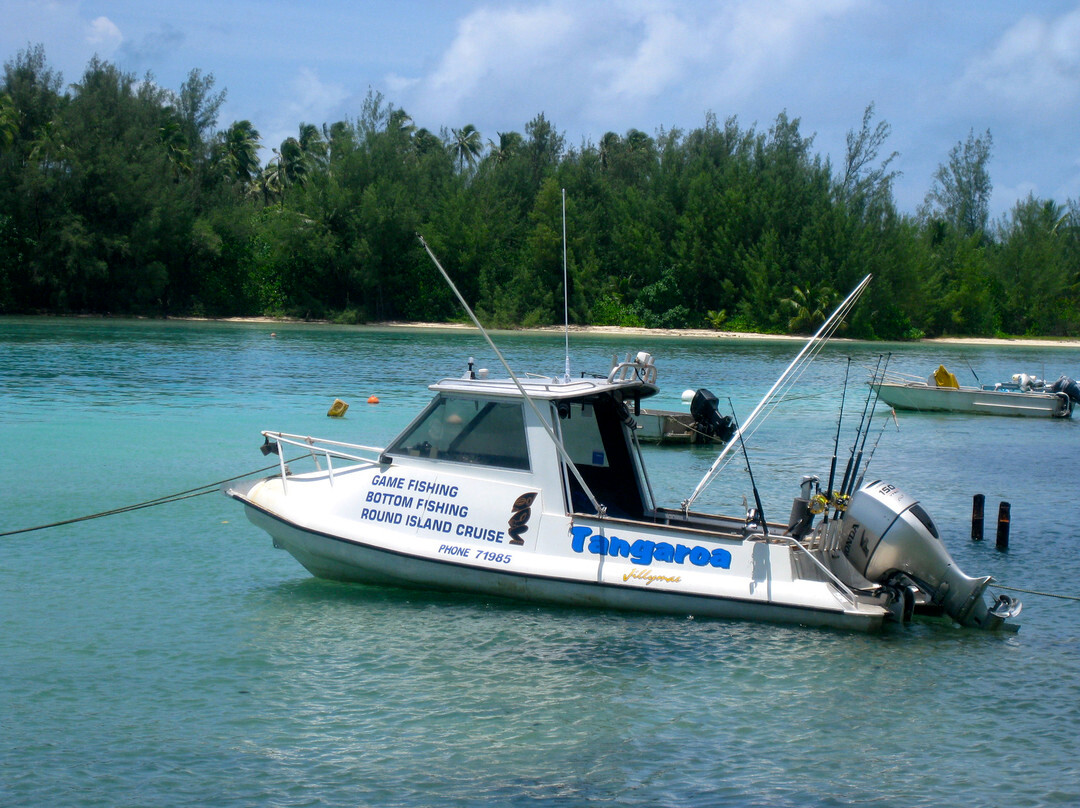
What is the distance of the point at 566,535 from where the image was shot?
912 centimetres

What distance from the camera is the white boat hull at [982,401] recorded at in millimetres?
29516

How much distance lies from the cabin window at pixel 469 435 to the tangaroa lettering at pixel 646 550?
2.73ft

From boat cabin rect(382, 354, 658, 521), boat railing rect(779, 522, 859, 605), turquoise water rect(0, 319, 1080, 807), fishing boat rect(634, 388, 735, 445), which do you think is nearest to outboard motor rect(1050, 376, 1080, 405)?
fishing boat rect(634, 388, 735, 445)

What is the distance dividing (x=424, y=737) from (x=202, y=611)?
3.49m

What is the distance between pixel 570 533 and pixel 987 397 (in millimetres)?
24416

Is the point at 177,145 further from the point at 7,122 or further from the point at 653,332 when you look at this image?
the point at 653,332

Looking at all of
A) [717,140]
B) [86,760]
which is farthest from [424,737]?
[717,140]

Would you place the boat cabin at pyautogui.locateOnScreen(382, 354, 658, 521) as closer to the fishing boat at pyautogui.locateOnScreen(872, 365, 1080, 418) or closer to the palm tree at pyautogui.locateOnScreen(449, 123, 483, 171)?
the fishing boat at pyautogui.locateOnScreen(872, 365, 1080, 418)

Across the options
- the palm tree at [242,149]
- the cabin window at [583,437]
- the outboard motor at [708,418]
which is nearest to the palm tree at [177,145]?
the palm tree at [242,149]

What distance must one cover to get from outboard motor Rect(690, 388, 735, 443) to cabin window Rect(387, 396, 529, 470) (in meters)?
13.1

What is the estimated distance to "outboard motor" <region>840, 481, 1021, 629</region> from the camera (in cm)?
893

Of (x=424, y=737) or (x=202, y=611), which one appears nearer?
(x=424, y=737)

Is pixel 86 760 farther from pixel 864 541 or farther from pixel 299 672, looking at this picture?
pixel 864 541

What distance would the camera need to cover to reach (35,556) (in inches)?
445
